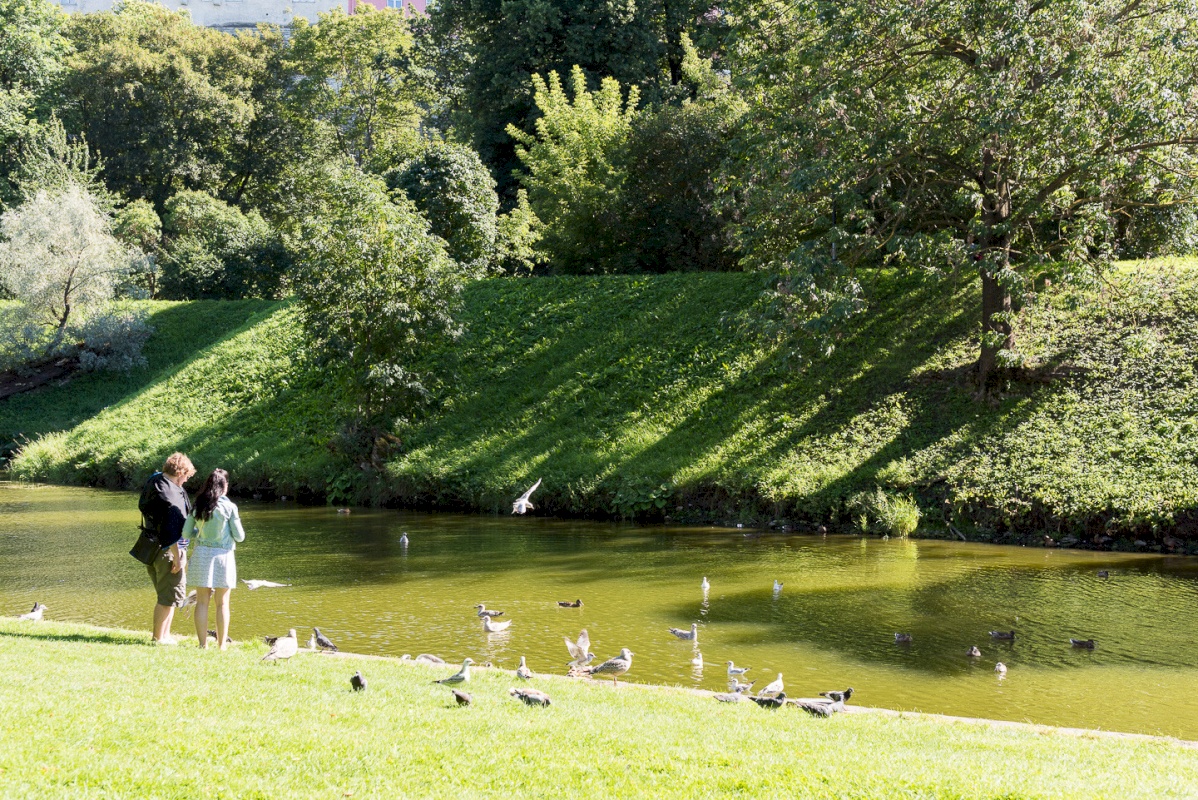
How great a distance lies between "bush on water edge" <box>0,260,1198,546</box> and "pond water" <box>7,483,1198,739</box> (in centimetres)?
142

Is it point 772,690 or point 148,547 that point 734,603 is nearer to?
point 772,690

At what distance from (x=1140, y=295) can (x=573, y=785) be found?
19656mm

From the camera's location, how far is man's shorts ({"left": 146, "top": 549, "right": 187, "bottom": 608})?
10875 mm

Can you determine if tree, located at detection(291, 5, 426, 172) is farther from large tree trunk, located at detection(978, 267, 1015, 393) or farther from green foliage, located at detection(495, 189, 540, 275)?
large tree trunk, located at detection(978, 267, 1015, 393)

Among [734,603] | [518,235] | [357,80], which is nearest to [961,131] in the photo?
[734,603]

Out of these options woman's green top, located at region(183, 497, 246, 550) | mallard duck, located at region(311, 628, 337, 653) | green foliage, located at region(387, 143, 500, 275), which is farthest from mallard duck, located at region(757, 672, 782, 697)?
green foliage, located at region(387, 143, 500, 275)

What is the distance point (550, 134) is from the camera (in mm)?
38781

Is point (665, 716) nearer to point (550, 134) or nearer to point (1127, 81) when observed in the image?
point (1127, 81)

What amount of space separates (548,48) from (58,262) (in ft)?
65.7

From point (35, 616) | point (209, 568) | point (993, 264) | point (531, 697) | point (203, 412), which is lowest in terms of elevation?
point (35, 616)

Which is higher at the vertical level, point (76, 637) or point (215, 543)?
point (215, 543)

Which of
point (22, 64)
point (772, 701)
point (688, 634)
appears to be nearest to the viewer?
point (772, 701)

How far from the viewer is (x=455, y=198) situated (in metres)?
35.1

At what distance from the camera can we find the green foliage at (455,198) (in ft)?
115
